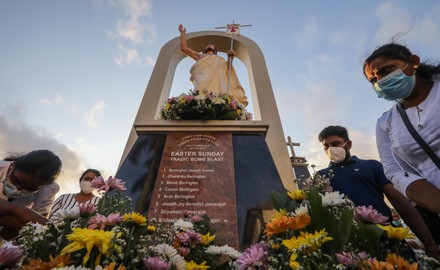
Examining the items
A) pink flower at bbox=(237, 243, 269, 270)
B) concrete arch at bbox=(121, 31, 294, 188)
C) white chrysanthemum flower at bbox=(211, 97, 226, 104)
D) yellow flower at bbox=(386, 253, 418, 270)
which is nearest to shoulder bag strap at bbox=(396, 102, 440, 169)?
yellow flower at bbox=(386, 253, 418, 270)

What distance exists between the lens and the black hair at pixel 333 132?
9.44 feet

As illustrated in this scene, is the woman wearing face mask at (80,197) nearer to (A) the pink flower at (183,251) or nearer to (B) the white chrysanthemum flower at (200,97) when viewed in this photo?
(B) the white chrysanthemum flower at (200,97)

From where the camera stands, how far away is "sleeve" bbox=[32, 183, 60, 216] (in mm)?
2787

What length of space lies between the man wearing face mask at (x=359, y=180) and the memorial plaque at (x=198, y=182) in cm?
109

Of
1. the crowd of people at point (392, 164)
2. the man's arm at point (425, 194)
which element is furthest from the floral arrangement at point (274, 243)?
the man's arm at point (425, 194)

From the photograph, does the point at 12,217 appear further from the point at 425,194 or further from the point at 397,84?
the point at 397,84

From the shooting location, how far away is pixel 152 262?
1113mm

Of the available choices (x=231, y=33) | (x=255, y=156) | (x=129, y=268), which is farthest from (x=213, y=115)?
(x=231, y=33)

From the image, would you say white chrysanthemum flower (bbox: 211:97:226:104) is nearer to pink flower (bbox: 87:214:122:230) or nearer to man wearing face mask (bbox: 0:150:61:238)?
man wearing face mask (bbox: 0:150:61:238)

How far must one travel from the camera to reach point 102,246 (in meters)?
1.02

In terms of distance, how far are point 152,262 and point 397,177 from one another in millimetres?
1577

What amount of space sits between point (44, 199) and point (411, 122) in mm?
3289

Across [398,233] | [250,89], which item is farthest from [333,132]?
[250,89]

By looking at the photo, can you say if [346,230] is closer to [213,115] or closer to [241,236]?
[241,236]
